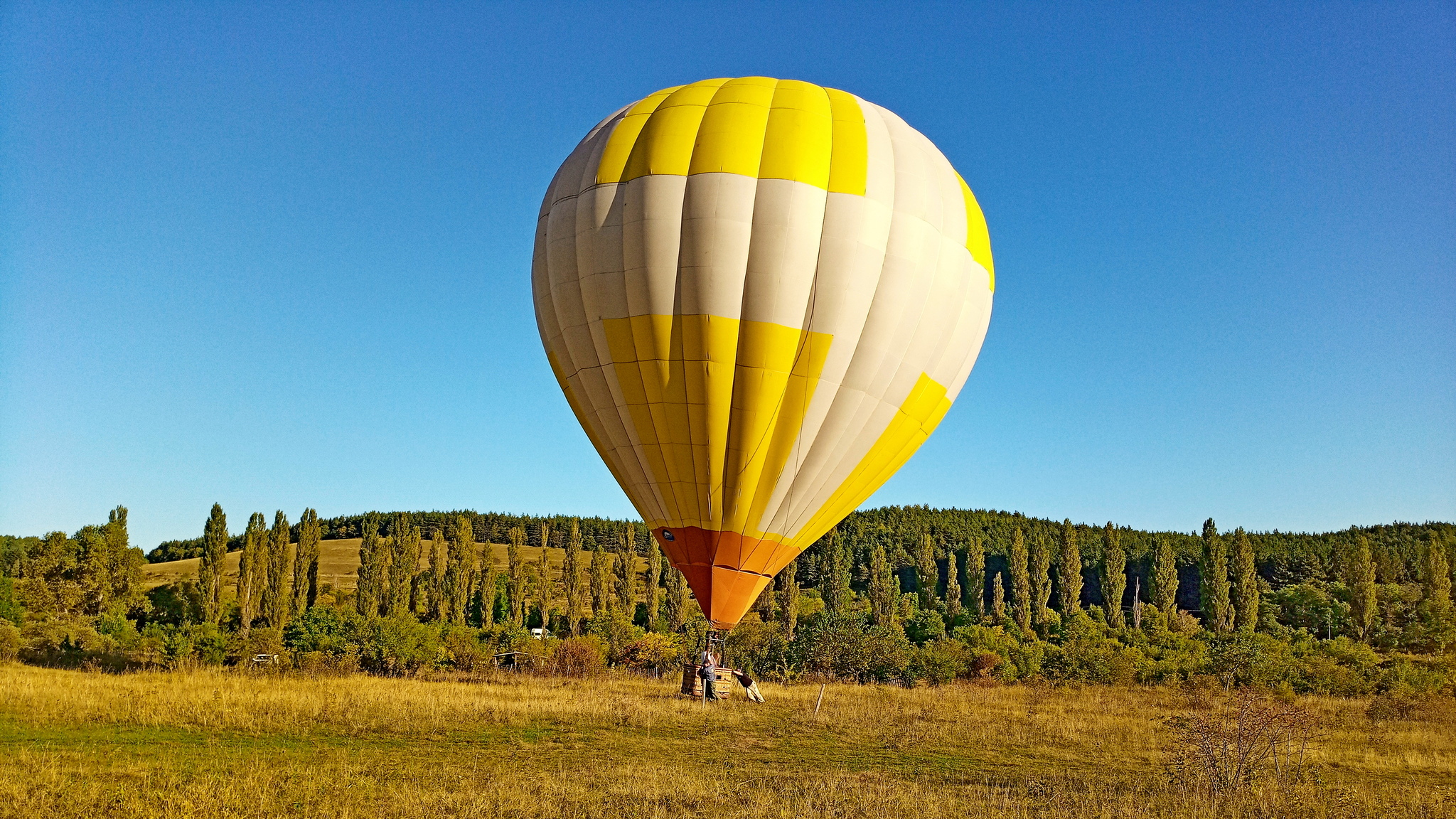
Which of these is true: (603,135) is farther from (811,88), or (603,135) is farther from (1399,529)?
(1399,529)

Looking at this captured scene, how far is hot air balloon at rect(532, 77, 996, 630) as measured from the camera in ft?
38.3

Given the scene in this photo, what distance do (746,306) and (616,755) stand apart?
6319 mm

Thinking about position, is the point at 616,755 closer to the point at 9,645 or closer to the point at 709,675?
the point at 709,675

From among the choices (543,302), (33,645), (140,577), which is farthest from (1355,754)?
(140,577)

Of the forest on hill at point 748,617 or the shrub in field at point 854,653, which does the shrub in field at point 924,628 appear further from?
the shrub in field at point 854,653

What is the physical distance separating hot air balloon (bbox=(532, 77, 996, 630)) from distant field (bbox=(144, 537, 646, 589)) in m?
45.7

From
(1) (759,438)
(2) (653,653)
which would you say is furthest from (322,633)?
(1) (759,438)

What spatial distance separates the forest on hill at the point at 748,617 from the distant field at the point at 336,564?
5.86 m

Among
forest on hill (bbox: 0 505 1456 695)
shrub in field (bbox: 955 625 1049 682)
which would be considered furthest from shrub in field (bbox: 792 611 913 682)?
shrub in field (bbox: 955 625 1049 682)

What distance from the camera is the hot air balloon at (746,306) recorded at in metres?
11.7

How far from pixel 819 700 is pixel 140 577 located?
42.1 metres

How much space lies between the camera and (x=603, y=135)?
13031 millimetres

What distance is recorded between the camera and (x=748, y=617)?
132ft

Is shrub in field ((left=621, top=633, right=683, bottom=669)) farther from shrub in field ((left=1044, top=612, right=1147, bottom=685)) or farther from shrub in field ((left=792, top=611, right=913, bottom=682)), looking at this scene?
shrub in field ((left=1044, top=612, right=1147, bottom=685))
